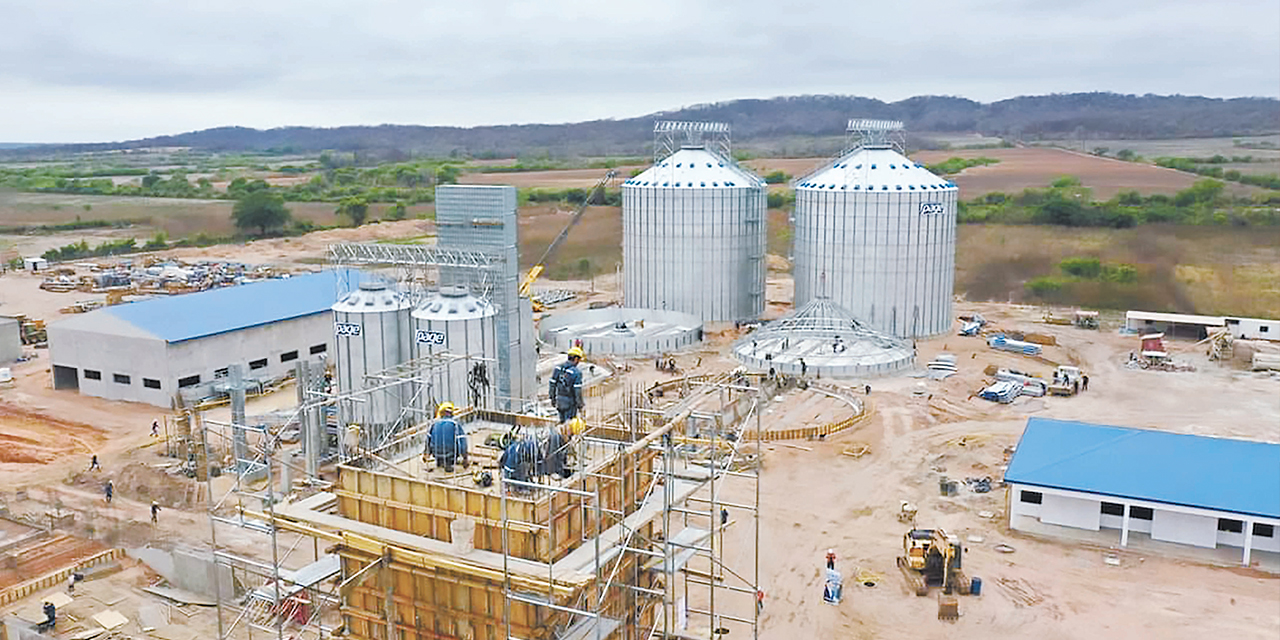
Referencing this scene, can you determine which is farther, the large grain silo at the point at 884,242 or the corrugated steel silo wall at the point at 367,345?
the large grain silo at the point at 884,242

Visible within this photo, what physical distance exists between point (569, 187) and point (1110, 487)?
4845 inches

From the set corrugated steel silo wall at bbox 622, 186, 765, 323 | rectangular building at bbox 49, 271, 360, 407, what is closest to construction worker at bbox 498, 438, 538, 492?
rectangular building at bbox 49, 271, 360, 407

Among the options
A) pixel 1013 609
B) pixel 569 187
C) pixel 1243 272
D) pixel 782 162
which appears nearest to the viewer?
pixel 1013 609

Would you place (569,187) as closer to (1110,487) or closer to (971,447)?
(971,447)

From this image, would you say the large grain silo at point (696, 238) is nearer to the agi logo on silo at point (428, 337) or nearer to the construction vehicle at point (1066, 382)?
the construction vehicle at point (1066, 382)

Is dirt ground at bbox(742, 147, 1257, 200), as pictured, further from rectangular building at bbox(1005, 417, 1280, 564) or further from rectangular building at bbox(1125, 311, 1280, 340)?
rectangular building at bbox(1005, 417, 1280, 564)

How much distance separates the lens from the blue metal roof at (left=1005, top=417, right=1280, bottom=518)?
29875 mm

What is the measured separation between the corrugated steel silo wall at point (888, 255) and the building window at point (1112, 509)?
101 feet

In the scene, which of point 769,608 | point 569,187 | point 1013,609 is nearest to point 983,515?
point 1013,609

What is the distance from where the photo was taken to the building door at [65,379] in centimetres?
4931

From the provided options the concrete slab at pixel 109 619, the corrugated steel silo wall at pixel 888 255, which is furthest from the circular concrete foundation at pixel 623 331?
the concrete slab at pixel 109 619

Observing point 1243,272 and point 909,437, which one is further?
point 1243,272

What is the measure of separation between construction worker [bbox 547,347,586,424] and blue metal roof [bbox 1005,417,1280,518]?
65.6 feet

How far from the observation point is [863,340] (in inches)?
2218
